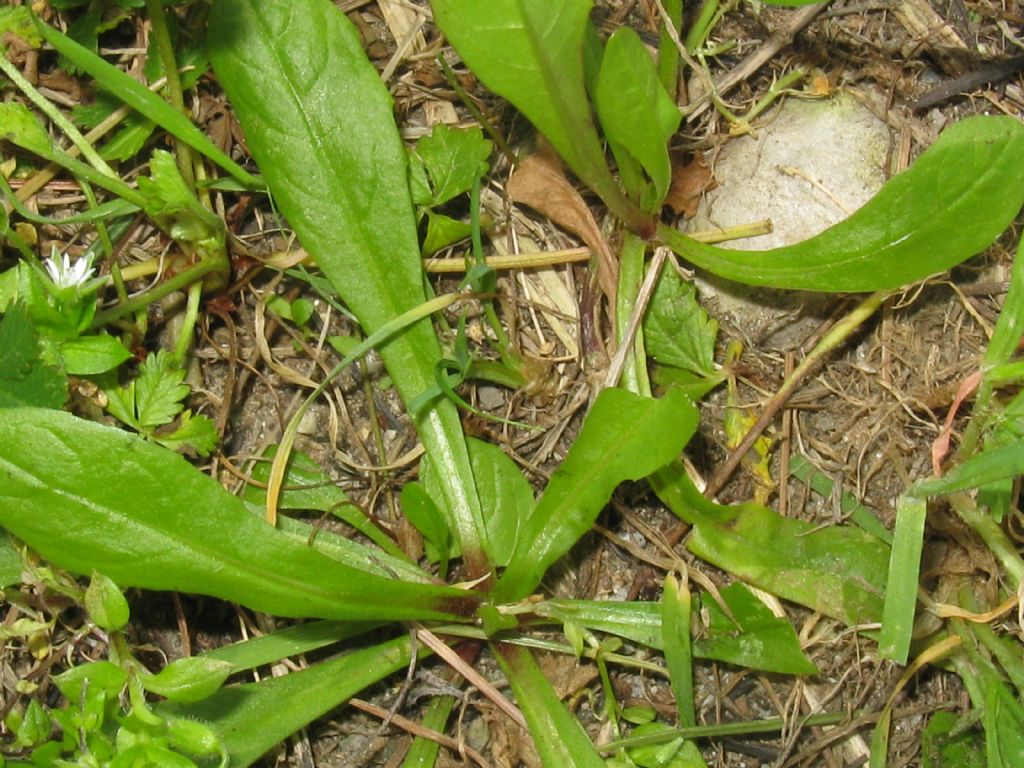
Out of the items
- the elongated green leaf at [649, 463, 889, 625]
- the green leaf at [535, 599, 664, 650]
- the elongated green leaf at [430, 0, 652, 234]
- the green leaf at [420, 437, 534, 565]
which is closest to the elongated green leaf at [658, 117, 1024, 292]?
the elongated green leaf at [430, 0, 652, 234]

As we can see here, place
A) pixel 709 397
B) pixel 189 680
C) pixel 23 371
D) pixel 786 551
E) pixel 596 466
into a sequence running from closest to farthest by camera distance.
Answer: pixel 189 680 < pixel 23 371 < pixel 596 466 < pixel 786 551 < pixel 709 397

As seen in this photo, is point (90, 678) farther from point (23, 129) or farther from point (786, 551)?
point (786, 551)

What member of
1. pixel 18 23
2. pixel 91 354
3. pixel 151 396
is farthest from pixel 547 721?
pixel 18 23

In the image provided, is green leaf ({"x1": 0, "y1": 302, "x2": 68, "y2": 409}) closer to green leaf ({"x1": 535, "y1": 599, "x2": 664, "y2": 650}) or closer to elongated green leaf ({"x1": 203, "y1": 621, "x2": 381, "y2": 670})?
elongated green leaf ({"x1": 203, "y1": 621, "x2": 381, "y2": 670})

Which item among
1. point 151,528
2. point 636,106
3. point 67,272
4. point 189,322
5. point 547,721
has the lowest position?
point 547,721

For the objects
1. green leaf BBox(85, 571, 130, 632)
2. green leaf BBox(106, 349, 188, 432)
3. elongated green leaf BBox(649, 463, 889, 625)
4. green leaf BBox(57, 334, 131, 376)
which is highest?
green leaf BBox(57, 334, 131, 376)

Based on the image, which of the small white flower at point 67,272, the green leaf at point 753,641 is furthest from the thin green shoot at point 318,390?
the green leaf at point 753,641
